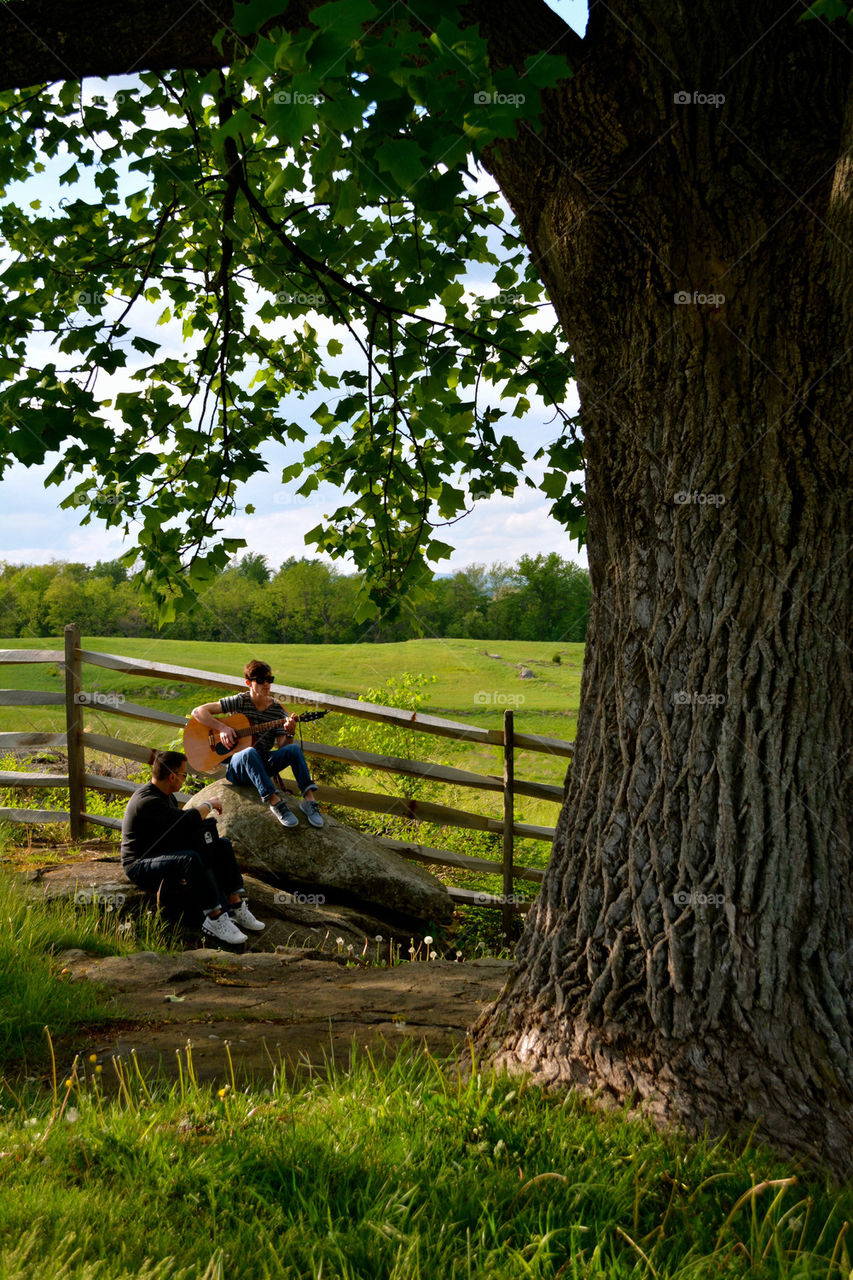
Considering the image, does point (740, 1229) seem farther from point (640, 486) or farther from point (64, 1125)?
point (640, 486)

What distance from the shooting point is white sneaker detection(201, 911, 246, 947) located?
6.20 metres

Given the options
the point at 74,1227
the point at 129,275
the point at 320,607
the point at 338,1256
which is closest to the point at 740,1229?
the point at 338,1256

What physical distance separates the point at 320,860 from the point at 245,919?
3.27 ft

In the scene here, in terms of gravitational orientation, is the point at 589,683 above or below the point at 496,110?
below

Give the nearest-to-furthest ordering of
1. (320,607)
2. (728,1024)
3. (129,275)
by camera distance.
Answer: (728,1024)
(129,275)
(320,607)

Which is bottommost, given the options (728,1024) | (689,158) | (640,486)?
(728,1024)

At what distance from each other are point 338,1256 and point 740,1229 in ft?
3.33

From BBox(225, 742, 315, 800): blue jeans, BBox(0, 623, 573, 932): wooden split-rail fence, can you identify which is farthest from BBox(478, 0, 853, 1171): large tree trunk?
BBox(0, 623, 573, 932): wooden split-rail fence

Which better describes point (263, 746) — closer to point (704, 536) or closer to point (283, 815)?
point (283, 815)

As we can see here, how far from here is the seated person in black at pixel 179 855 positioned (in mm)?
6246

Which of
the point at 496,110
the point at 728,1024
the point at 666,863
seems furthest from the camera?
the point at 666,863

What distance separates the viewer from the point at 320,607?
Answer: 28.7 metres

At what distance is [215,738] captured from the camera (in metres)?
7.77

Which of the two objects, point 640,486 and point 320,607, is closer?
point 640,486
